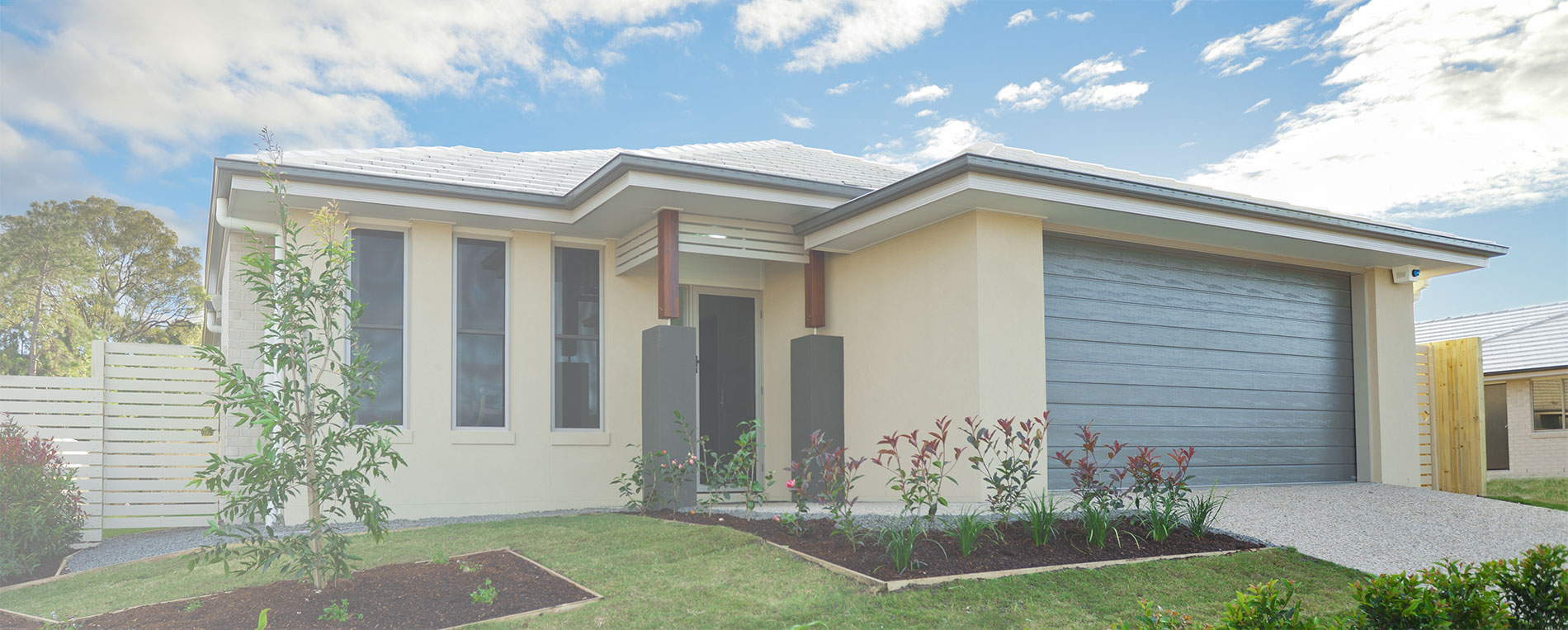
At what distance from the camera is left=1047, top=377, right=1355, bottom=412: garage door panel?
861cm

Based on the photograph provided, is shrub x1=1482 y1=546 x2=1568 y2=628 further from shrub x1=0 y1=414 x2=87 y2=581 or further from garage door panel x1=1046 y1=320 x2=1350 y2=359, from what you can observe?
shrub x1=0 y1=414 x2=87 y2=581

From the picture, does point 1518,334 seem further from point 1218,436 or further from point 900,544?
point 900,544

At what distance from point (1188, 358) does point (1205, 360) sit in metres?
0.26

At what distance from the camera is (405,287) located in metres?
8.91

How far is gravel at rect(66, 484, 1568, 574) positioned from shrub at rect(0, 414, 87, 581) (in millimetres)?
265

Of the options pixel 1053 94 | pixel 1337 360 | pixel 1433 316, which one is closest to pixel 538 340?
pixel 1053 94

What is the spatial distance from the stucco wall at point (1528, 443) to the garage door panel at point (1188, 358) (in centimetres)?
1079

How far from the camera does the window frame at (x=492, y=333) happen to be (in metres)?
9.04

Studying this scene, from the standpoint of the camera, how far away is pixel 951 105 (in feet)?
40.2

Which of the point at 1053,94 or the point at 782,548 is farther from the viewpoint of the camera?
the point at 1053,94

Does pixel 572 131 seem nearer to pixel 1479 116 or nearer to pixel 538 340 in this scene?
pixel 538 340

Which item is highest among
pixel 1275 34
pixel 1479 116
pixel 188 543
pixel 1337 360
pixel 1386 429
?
pixel 1275 34

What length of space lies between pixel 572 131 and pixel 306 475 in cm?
989

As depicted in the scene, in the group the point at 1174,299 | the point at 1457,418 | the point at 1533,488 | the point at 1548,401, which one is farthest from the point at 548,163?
the point at 1548,401
